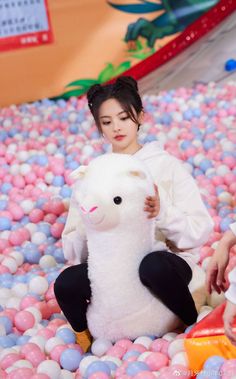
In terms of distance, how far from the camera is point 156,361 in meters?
1.20

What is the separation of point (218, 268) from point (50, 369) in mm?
450

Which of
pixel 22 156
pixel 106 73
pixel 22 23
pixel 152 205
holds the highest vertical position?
pixel 22 23

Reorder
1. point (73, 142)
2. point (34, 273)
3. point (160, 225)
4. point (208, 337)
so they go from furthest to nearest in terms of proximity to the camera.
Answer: point (73, 142) < point (34, 273) < point (160, 225) < point (208, 337)

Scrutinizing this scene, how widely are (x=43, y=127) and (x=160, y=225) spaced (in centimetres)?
188

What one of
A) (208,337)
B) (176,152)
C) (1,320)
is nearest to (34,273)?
(1,320)

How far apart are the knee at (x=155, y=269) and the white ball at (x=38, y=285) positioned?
0.49 m

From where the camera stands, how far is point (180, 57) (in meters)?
3.75

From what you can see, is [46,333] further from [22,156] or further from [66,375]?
[22,156]

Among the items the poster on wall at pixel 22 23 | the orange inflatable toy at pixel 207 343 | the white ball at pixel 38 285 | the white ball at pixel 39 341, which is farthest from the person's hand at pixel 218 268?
the poster on wall at pixel 22 23

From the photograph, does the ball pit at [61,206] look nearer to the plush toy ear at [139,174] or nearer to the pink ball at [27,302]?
the pink ball at [27,302]

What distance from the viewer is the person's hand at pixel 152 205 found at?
1266mm

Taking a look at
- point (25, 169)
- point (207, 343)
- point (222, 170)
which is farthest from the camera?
point (25, 169)

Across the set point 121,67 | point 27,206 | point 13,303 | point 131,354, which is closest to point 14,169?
point 27,206

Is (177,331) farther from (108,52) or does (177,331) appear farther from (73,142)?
(108,52)
